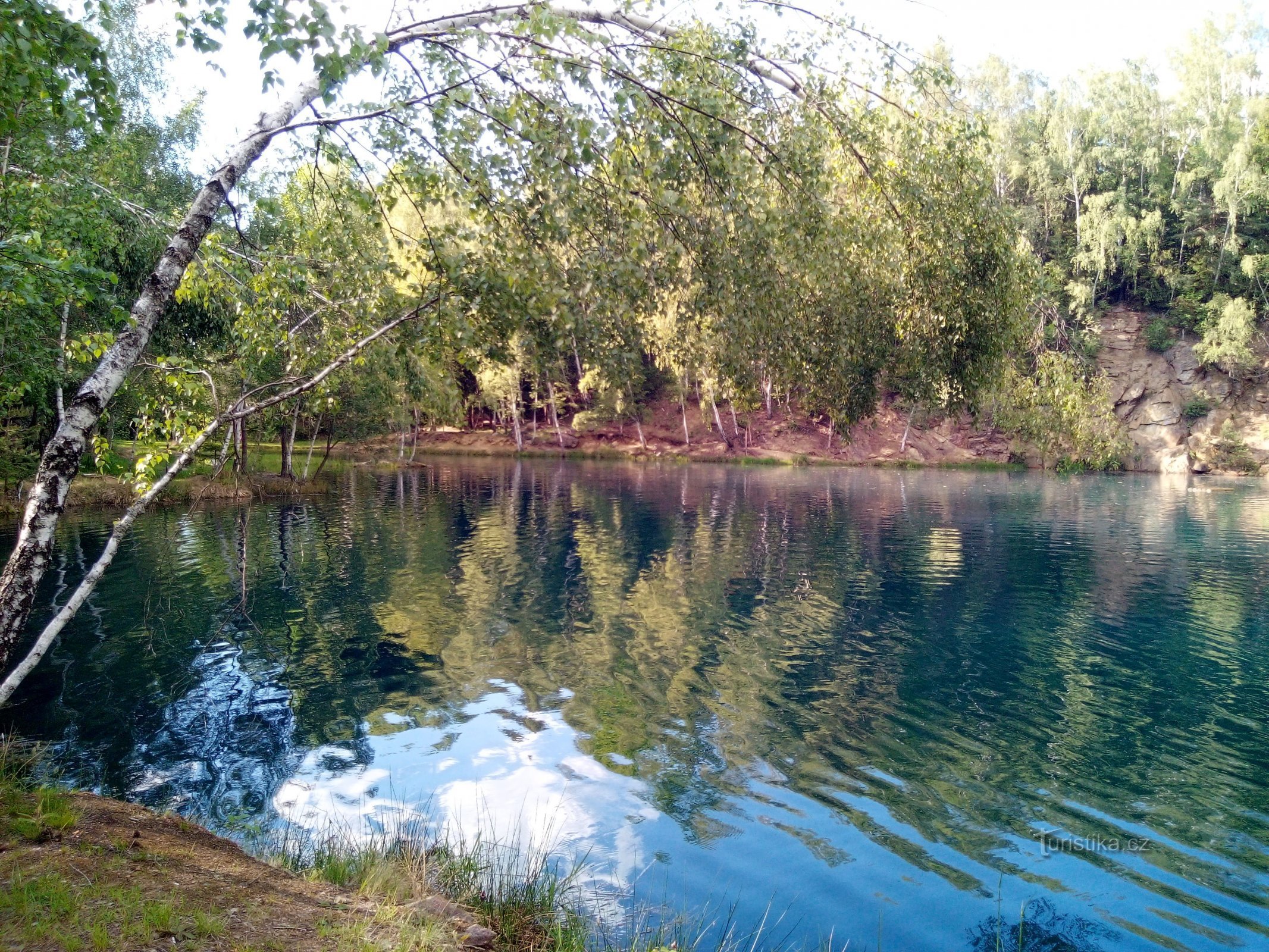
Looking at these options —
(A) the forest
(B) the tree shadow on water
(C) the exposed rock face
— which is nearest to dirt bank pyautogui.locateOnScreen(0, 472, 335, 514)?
(A) the forest

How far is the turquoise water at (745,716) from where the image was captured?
29.7ft

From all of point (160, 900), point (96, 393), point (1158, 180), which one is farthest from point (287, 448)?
point (1158, 180)

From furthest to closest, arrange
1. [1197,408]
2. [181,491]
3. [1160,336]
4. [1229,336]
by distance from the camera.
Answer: [1160,336] < [1197,408] < [1229,336] < [181,491]

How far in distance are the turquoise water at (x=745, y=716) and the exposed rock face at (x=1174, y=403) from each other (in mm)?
47095

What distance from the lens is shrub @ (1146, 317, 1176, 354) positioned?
73.8m

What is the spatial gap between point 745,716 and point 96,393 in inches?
400

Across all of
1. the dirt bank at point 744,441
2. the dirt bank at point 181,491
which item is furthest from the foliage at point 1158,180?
the dirt bank at point 181,491

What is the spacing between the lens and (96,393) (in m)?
6.57

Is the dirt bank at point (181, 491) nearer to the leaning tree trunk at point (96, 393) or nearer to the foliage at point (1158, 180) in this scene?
the leaning tree trunk at point (96, 393)

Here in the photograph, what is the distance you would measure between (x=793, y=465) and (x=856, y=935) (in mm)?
62891

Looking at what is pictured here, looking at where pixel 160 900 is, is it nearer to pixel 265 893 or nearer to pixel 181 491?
pixel 265 893

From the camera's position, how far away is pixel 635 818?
33.3 feet

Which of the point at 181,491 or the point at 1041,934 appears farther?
the point at 181,491

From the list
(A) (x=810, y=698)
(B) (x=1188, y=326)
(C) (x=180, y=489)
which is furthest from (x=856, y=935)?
(B) (x=1188, y=326)
